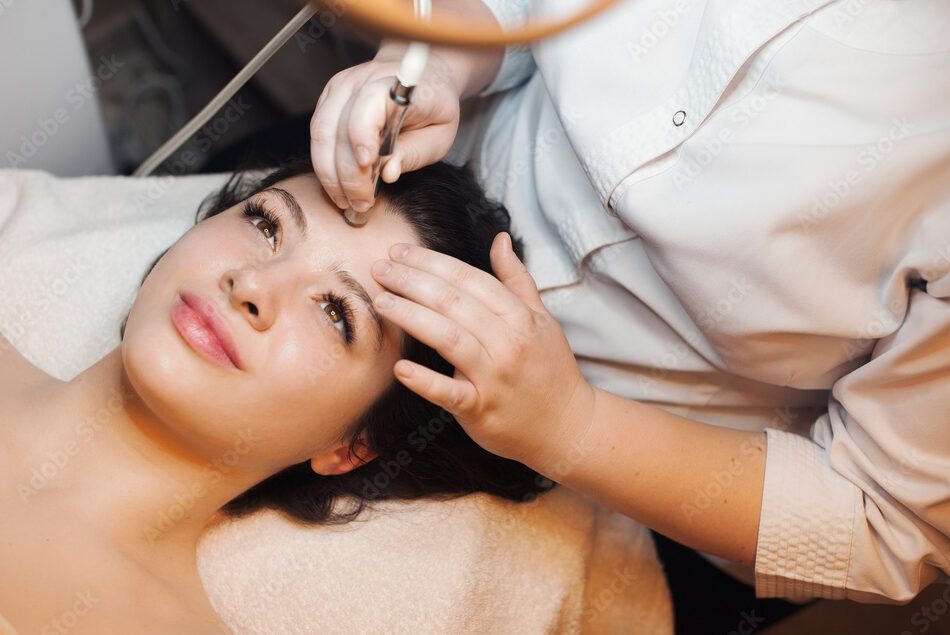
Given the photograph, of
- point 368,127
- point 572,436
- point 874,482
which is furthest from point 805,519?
point 368,127

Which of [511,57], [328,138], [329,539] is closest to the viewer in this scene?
[328,138]

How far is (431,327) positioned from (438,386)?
0.19 feet

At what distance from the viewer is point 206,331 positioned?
0.86 m

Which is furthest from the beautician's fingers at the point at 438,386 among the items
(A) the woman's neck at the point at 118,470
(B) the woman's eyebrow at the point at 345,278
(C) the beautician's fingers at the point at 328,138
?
(A) the woman's neck at the point at 118,470

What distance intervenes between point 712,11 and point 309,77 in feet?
3.34

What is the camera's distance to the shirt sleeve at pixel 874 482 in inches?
32.8

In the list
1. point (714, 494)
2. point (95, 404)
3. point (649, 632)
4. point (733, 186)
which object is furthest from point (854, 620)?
point (95, 404)

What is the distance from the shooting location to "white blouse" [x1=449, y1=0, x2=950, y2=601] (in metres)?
0.82

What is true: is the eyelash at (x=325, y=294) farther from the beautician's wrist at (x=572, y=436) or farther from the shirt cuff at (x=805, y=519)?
the shirt cuff at (x=805, y=519)

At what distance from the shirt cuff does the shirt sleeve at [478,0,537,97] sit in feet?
2.07

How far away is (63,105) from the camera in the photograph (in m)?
1.19

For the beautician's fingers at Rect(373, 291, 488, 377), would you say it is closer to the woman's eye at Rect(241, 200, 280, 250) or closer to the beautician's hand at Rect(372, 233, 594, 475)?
the beautician's hand at Rect(372, 233, 594, 475)

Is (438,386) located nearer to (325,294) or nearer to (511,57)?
(325,294)

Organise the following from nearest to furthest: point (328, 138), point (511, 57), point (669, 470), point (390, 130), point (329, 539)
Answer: point (390, 130)
point (328, 138)
point (669, 470)
point (329, 539)
point (511, 57)
